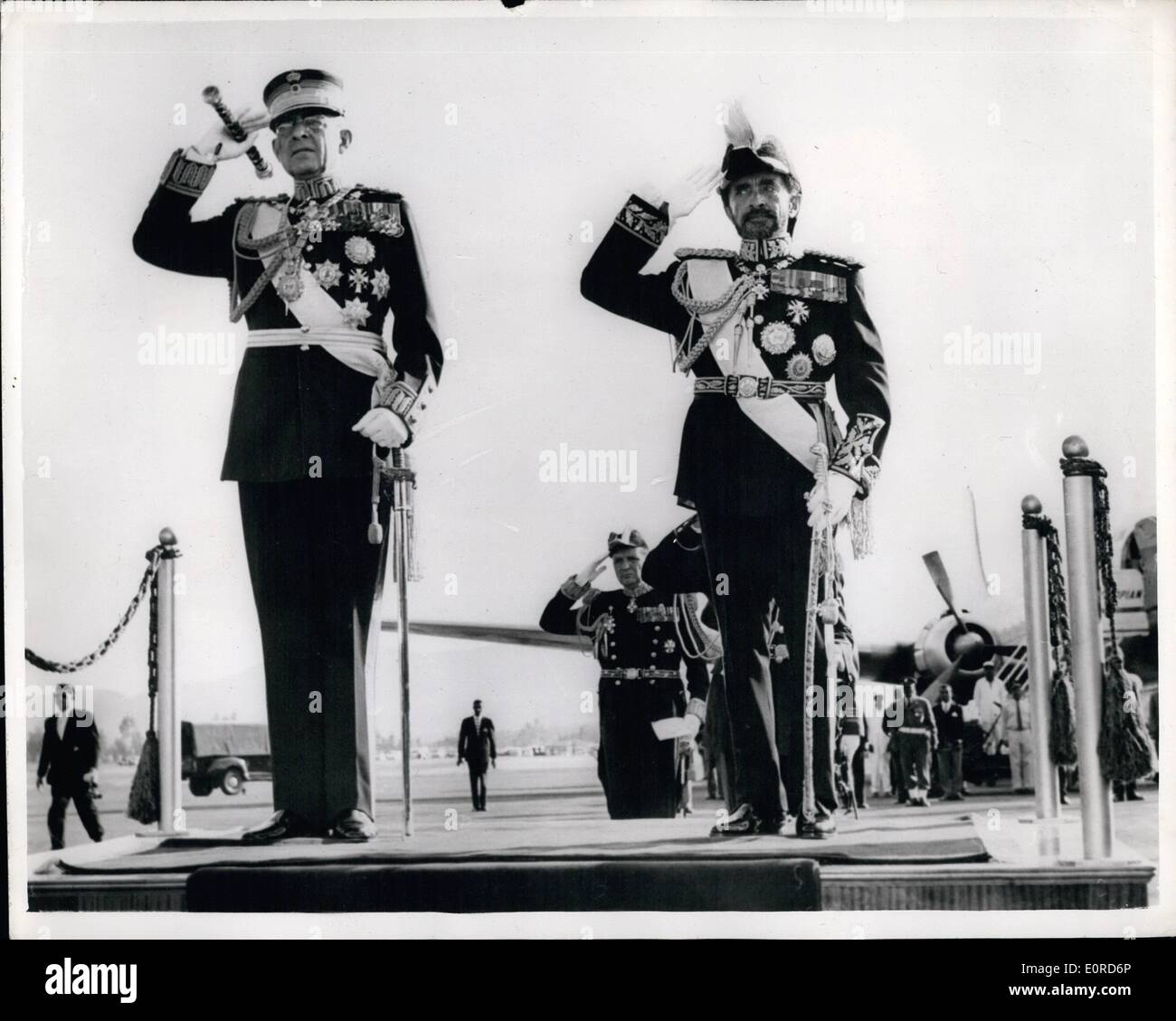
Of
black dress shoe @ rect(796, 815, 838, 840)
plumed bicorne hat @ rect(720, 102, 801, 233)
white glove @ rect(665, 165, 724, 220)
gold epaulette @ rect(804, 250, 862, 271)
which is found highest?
plumed bicorne hat @ rect(720, 102, 801, 233)

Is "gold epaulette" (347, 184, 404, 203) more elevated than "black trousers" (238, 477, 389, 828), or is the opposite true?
"gold epaulette" (347, 184, 404, 203)

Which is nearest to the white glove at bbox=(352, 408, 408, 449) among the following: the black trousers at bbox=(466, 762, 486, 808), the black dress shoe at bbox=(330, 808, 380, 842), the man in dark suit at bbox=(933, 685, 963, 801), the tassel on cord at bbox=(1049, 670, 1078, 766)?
the black trousers at bbox=(466, 762, 486, 808)

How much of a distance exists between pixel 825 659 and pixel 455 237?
1.94 meters

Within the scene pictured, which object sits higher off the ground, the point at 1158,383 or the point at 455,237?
the point at 455,237

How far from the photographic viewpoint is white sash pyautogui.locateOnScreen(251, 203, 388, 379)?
4926 mm

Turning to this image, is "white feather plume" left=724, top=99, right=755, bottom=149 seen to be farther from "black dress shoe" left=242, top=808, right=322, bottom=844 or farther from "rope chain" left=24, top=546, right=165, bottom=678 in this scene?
"black dress shoe" left=242, top=808, right=322, bottom=844

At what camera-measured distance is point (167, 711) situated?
4.91m

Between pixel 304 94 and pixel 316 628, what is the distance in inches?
72.7

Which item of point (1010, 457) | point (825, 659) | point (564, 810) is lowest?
point (564, 810)

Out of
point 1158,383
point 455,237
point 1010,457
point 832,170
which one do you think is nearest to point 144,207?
point 455,237

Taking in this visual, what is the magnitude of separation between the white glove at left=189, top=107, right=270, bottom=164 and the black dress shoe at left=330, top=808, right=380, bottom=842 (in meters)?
2.31

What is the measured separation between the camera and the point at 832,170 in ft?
16.3

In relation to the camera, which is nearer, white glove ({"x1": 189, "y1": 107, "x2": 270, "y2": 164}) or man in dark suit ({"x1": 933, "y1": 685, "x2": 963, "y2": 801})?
man in dark suit ({"x1": 933, "y1": 685, "x2": 963, "y2": 801})
